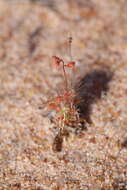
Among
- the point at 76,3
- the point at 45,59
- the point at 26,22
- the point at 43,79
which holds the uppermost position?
the point at 76,3

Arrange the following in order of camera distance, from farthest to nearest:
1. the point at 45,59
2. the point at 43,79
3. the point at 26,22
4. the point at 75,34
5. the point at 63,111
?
the point at 26,22
the point at 75,34
the point at 45,59
the point at 43,79
the point at 63,111

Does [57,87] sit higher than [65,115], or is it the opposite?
[57,87]

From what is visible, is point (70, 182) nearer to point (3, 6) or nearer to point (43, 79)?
point (43, 79)

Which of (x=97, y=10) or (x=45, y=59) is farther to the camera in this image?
(x=97, y=10)

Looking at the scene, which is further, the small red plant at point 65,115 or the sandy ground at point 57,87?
the small red plant at point 65,115

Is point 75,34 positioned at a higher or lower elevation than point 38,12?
lower

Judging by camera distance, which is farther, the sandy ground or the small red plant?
the small red plant

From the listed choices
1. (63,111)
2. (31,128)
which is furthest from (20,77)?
(63,111)

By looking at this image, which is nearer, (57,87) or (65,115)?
(65,115)
